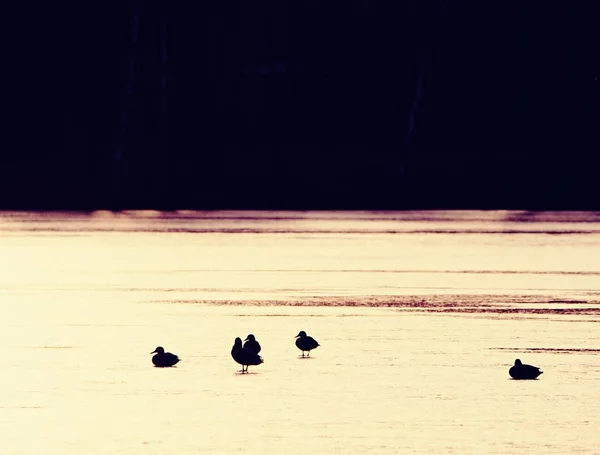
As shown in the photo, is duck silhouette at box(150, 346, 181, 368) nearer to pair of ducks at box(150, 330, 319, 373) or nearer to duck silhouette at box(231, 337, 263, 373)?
pair of ducks at box(150, 330, 319, 373)

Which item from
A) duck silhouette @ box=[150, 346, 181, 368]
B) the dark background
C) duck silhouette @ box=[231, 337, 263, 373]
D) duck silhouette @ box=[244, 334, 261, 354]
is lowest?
duck silhouette @ box=[231, 337, 263, 373]

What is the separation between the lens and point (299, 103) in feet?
154

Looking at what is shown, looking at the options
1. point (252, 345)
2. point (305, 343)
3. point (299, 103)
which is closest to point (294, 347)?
point (305, 343)

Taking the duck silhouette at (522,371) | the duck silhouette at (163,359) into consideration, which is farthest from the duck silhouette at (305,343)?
the duck silhouette at (522,371)

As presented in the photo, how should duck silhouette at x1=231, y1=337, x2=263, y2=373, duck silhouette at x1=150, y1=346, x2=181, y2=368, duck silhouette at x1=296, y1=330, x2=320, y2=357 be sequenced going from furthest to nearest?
duck silhouette at x1=296, y1=330, x2=320, y2=357
duck silhouette at x1=150, y1=346, x2=181, y2=368
duck silhouette at x1=231, y1=337, x2=263, y2=373

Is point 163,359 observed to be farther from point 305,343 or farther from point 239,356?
point 305,343

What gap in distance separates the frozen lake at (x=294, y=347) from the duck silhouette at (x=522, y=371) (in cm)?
11

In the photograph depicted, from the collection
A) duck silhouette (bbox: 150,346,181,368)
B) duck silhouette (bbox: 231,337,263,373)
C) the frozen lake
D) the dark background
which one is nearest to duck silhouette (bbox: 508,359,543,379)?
the frozen lake

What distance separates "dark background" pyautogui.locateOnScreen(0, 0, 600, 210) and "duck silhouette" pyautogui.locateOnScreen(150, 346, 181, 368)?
3069 centimetres

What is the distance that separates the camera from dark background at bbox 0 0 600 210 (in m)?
46.2

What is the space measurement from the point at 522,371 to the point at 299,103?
109ft

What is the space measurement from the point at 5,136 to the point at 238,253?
19.3m

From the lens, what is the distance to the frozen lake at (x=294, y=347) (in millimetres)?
11844

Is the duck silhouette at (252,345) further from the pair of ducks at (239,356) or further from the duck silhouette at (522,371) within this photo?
the duck silhouette at (522,371)
